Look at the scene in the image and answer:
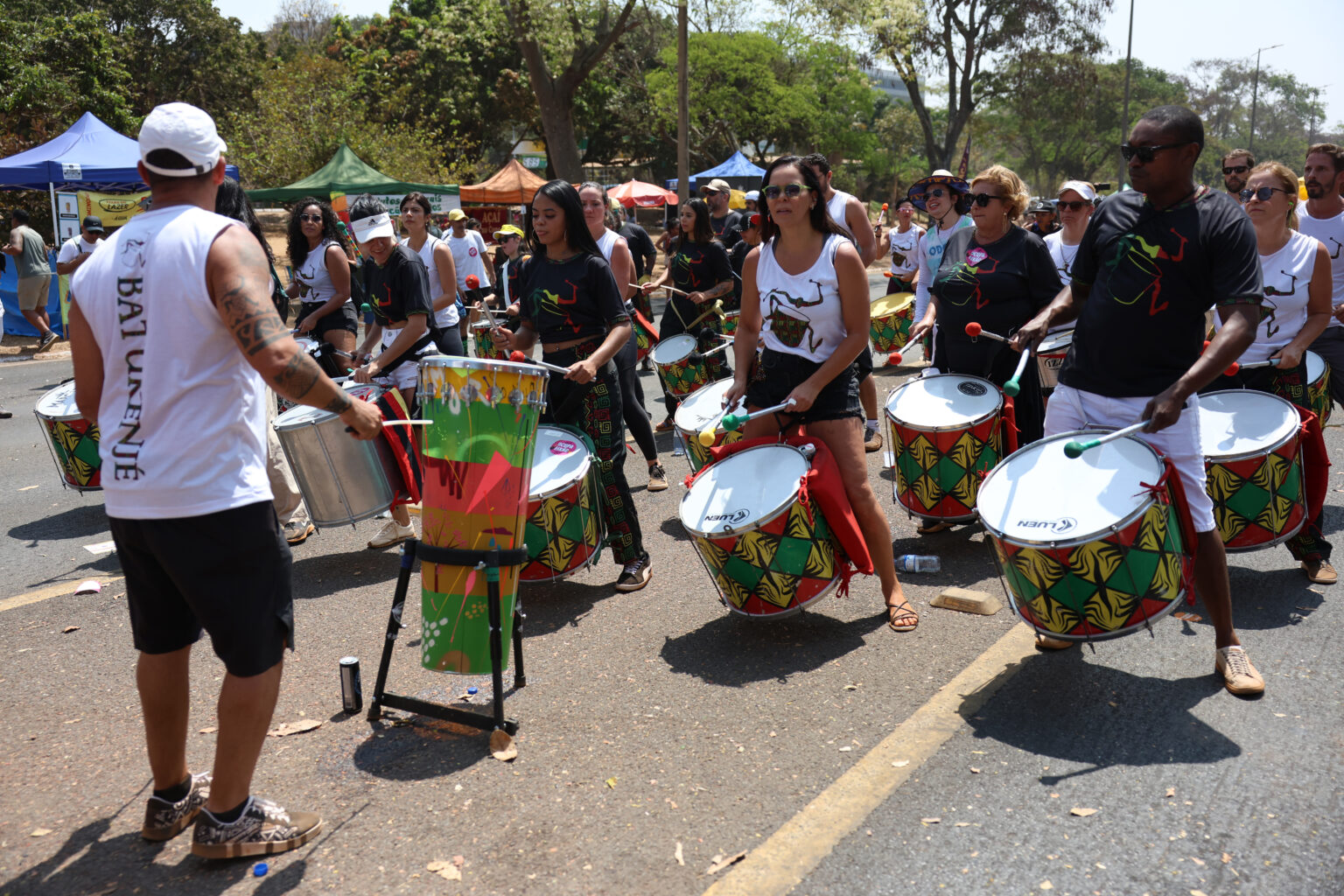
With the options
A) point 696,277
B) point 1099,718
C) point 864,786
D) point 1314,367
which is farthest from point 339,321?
point 1314,367

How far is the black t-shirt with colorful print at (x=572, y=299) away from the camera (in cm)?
529

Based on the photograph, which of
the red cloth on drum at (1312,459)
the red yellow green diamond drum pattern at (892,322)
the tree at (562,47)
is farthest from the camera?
the tree at (562,47)

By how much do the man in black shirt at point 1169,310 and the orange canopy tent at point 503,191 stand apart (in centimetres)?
2438

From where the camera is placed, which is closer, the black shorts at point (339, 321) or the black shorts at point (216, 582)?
the black shorts at point (216, 582)

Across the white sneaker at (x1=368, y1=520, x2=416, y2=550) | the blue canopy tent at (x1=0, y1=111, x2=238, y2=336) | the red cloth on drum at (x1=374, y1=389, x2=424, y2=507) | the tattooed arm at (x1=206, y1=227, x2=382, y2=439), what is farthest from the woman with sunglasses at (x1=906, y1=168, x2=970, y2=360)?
the blue canopy tent at (x1=0, y1=111, x2=238, y2=336)

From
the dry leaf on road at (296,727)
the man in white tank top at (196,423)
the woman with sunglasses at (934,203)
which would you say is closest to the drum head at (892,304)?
the woman with sunglasses at (934,203)

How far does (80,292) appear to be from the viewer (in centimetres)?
276

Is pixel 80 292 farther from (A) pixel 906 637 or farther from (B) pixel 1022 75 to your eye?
(B) pixel 1022 75

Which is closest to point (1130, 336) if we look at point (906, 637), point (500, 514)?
point (906, 637)

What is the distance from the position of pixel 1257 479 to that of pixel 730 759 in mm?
2740

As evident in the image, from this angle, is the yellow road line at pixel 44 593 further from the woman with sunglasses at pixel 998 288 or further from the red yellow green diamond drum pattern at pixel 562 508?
the woman with sunglasses at pixel 998 288

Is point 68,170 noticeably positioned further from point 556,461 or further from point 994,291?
point 994,291

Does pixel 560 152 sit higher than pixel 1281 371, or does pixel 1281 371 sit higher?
pixel 560 152

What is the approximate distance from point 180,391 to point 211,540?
1.30 feet
